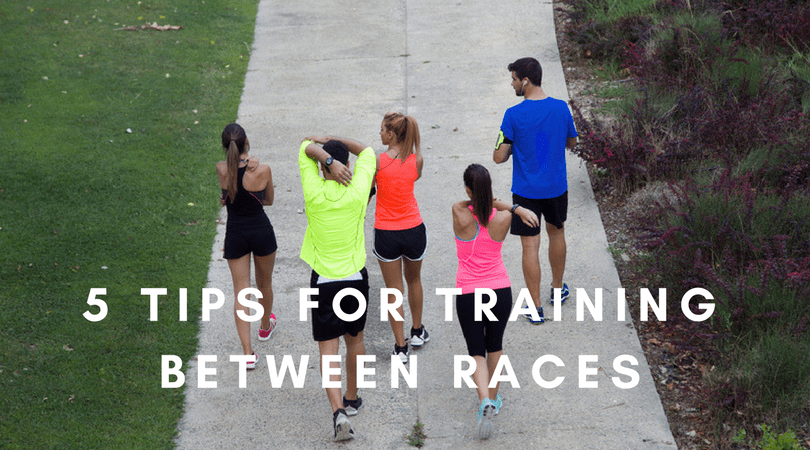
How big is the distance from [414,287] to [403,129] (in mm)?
1288

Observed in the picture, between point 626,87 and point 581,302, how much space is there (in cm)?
415

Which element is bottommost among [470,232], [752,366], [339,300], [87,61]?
[87,61]

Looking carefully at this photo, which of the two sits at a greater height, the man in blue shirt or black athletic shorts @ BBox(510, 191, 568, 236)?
the man in blue shirt

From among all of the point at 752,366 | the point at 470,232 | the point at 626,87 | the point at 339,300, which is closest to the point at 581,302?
the point at 752,366

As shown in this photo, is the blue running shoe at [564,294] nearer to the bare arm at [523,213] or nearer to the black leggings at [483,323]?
the black leggings at [483,323]

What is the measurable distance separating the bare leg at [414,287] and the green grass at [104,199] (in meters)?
1.87

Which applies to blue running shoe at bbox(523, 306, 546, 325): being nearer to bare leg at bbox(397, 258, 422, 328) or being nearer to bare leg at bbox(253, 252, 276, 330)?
bare leg at bbox(397, 258, 422, 328)

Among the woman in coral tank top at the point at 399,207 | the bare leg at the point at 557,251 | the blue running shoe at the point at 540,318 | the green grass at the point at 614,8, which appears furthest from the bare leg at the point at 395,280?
the green grass at the point at 614,8

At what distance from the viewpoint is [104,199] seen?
27.2 feet

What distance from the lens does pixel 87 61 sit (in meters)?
11.5

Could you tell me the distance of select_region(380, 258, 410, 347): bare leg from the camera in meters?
5.73

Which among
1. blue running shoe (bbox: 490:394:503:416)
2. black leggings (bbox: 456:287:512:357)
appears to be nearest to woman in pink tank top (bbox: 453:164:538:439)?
black leggings (bbox: 456:287:512:357)

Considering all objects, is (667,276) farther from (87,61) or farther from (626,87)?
(87,61)

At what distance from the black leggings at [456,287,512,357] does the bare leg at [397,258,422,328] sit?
0.74 meters
